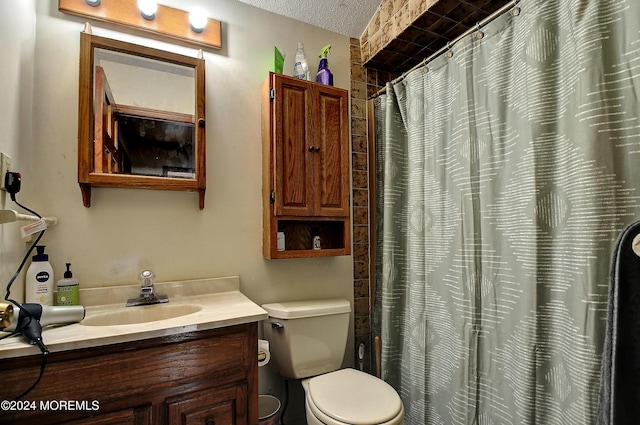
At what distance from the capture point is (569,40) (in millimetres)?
951

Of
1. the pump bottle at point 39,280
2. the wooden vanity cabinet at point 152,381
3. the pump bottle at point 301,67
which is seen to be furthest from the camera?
the pump bottle at point 301,67

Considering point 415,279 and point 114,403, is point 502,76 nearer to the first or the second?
point 415,279

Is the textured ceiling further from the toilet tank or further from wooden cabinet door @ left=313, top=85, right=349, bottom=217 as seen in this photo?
the toilet tank

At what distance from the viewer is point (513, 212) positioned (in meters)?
1.10

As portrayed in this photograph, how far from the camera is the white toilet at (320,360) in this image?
1.25 m

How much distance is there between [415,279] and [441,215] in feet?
1.14

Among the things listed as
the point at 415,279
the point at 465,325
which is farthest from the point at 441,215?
the point at 465,325

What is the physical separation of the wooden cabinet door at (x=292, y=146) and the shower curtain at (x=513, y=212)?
1.52 ft

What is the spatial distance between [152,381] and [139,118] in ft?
3.58

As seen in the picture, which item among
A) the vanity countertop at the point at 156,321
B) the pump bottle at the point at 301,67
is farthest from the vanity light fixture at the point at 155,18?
the vanity countertop at the point at 156,321

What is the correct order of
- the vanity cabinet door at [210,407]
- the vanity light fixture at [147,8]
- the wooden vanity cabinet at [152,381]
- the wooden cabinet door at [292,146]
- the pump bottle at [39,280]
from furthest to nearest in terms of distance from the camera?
1. the wooden cabinet door at [292,146]
2. the vanity light fixture at [147,8]
3. the pump bottle at [39,280]
4. the vanity cabinet door at [210,407]
5. the wooden vanity cabinet at [152,381]

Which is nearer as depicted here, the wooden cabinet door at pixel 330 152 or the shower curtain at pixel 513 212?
the shower curtain at pixel 513 212

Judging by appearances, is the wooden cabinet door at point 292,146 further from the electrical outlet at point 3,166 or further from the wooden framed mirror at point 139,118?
the electrical outlet at point 3,166

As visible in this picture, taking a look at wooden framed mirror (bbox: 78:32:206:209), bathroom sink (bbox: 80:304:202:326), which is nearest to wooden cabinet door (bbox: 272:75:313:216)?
wooden framed mirror (bbox: 78:32:206:209)
